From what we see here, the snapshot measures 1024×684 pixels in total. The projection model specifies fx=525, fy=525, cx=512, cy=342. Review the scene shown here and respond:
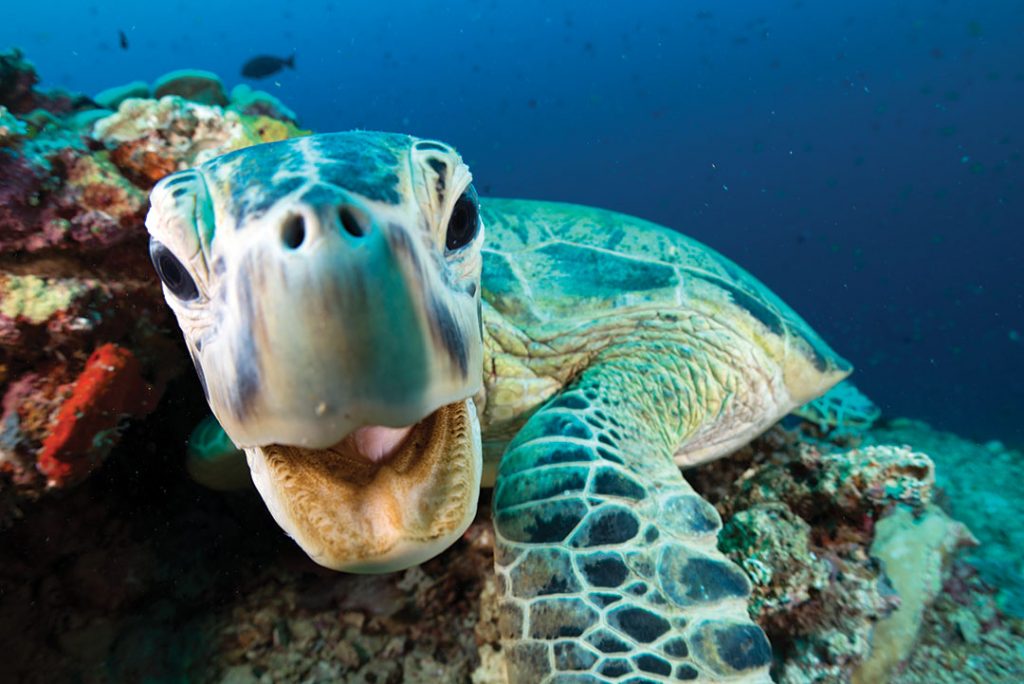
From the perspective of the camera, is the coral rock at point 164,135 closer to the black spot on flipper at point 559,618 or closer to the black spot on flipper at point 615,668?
the black spot on flipper at point 559,618

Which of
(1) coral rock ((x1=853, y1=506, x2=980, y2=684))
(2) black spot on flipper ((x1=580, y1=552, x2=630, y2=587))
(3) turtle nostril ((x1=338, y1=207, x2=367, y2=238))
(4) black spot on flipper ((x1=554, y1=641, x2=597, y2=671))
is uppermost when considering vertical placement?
(3) turtle nostril ((x1=338, y1=207, x2=367, y2=238))

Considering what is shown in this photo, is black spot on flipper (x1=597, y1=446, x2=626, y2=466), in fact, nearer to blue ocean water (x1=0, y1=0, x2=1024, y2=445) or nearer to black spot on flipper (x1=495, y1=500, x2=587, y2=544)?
black spot on flipper (x1=495, y1=500, x2=587, y2=544)

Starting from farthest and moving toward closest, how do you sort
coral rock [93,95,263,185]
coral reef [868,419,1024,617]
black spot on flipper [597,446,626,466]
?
coral reef [868,419,1024,617] < coral rock [93,95,263,185] < black spot on flipper [597,446,626,466]

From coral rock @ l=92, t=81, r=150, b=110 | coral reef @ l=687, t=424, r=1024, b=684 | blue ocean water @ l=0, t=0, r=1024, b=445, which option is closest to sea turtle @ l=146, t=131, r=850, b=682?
coral reef @ l=687, t=424, r=1024, b=684

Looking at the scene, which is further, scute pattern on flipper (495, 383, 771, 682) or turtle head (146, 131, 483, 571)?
scute pattern on flipper (495, 383, 771, 682)

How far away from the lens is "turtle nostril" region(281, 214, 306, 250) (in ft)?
2.60

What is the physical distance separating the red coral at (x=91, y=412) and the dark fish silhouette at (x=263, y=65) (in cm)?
853

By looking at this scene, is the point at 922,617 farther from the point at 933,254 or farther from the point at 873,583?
the point at 933,254

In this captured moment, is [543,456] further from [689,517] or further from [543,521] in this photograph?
[689,517]

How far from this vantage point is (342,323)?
2.55 ft

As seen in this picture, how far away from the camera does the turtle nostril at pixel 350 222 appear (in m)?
0.81

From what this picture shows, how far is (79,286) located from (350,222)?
1.55 m

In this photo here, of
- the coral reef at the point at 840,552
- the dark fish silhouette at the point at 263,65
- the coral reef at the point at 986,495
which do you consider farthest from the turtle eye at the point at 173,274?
the dark fish silhouette at the point at 263,65

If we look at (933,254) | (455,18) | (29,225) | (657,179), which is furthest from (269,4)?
(29,225)
